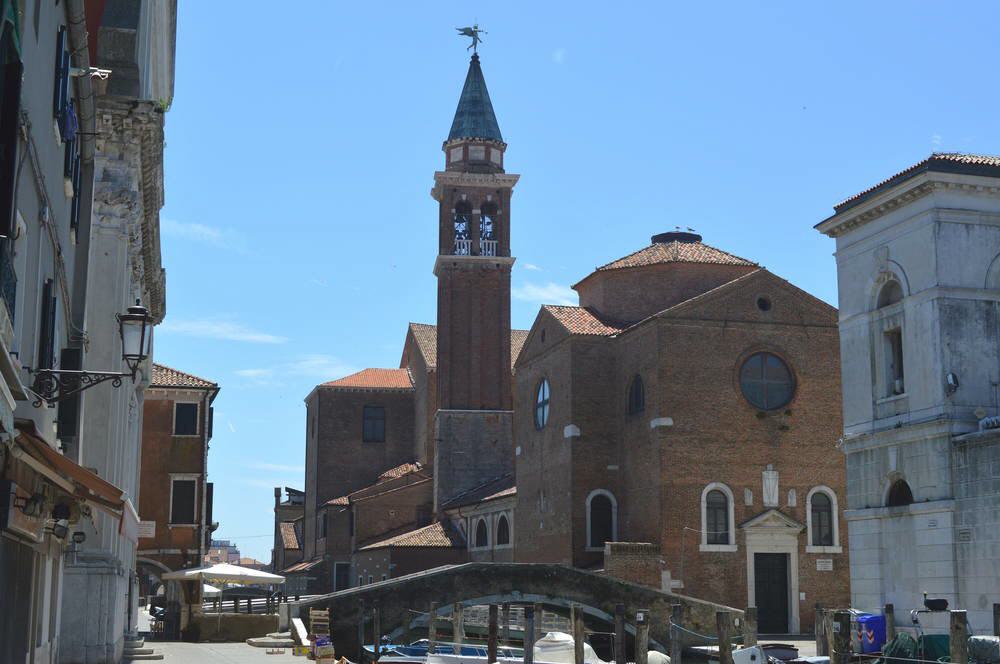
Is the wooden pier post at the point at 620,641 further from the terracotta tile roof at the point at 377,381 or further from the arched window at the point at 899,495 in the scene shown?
the terracotta tile roof at the point at 377,381

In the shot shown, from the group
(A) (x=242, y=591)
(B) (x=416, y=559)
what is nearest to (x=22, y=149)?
(B) (x=416, y=559)

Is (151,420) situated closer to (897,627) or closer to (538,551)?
(538,551)

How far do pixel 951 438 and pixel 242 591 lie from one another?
48.1 metres

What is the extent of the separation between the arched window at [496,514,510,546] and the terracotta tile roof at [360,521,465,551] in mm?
4613

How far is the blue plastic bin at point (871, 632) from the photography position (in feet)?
82.0

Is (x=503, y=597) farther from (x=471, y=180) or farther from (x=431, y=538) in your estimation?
(x=471, y=180)

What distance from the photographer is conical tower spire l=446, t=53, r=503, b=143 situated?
5825 centimetres

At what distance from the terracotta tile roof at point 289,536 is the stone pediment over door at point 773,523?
43.0 meters

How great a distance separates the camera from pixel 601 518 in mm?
38844

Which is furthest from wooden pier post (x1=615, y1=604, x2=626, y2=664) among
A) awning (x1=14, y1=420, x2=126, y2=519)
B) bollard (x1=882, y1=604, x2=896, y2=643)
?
awning (x1=14, y1=420, x2=126, y2=519)

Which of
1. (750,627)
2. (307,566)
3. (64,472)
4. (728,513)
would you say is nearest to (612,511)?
(728,513)

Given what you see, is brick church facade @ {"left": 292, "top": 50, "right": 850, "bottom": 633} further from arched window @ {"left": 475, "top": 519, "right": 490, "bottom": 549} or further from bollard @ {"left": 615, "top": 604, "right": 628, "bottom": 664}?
bollard @ {"left": 615, "top": 604, "right": 628, "bottom": 664}

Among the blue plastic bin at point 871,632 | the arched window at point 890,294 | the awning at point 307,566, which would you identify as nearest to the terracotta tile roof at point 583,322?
the arched window at point 890,294

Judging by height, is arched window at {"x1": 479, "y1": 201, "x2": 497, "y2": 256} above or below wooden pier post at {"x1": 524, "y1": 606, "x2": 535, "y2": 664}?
above
